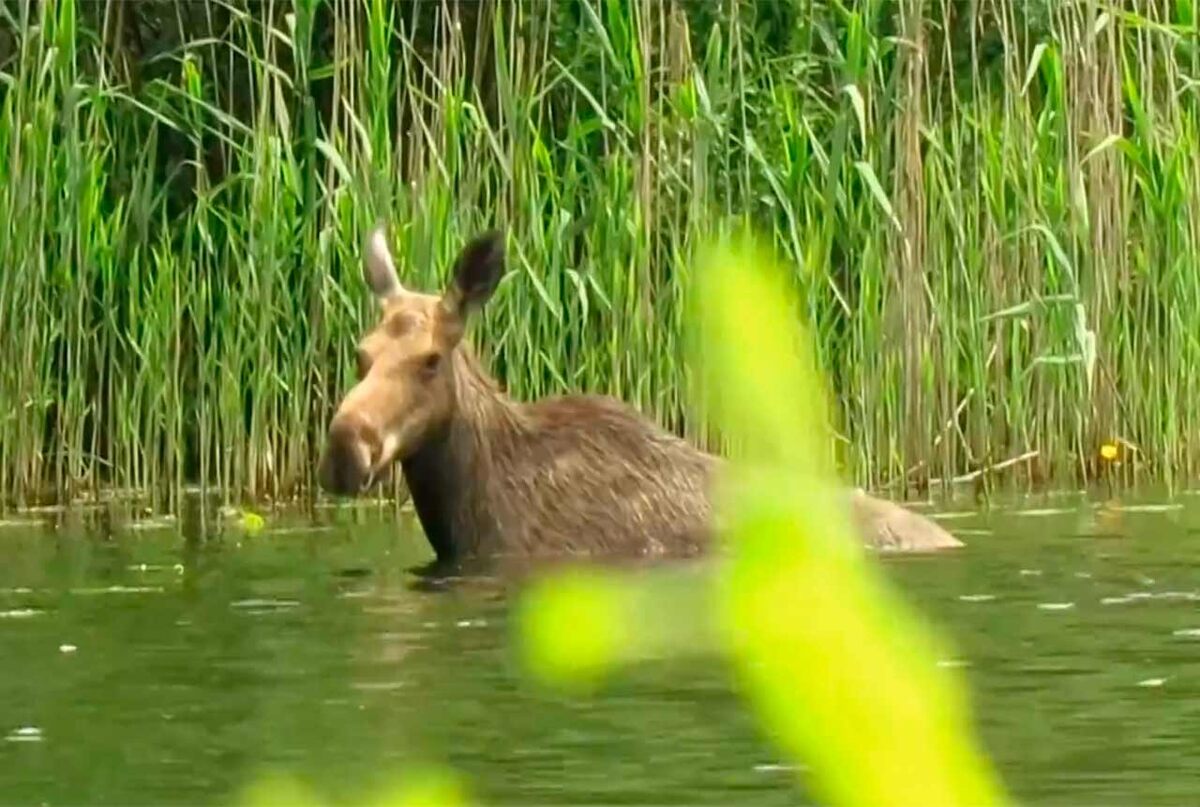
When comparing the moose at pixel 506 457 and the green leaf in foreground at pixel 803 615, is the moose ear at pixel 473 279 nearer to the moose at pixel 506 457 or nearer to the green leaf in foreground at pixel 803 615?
the moose at pixel 506 457

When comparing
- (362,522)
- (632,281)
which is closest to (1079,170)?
(632,281)

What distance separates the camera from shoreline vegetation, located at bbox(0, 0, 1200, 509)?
1120cm

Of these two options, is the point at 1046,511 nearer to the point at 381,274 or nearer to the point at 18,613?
the point at 381,274

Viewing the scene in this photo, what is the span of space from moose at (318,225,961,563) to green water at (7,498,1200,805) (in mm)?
275

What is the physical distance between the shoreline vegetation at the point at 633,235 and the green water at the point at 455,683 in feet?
4.92

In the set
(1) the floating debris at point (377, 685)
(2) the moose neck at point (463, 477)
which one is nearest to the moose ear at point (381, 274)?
(2) the moose neck at point (463, 477)

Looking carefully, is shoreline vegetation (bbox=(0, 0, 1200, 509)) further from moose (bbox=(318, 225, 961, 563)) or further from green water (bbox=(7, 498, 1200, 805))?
green water (bbox=(7, 498, 1200, 805))

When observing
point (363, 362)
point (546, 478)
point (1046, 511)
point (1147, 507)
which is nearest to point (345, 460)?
point (363, 362)

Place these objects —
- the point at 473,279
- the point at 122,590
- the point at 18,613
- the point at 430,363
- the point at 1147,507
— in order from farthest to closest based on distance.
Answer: the point at 1147,507
the point at 473,279
the point at 430,363
the point at 122,590
the point at 18,613

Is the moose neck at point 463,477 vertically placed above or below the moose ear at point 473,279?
below

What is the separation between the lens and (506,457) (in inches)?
387

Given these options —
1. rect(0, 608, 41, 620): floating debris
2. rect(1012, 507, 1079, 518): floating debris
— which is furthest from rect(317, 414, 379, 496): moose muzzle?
rect(1012, 507, 1079, 518): floating debris

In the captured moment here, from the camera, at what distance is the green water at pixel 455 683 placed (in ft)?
17.0

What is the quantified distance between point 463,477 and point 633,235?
1.71m
